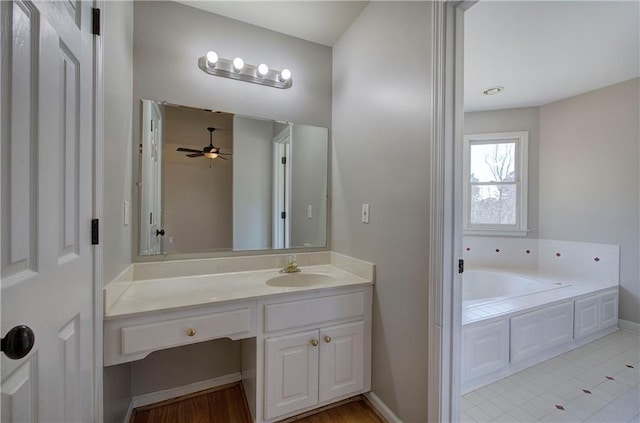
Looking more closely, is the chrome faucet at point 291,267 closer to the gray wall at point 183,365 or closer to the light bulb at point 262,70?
the gray wall at point 183,365

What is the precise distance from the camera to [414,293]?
1381mm

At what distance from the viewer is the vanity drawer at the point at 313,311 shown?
1.45 meters

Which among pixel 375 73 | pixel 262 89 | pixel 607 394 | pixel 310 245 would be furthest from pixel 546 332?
pixel 262 89

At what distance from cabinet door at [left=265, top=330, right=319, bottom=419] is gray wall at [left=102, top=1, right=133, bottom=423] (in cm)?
71

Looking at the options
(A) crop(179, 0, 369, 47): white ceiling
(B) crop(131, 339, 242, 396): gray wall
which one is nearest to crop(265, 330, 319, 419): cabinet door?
(B) crop(131, 339, 242, 396): gray wall

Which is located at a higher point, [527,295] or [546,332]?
[527,295]

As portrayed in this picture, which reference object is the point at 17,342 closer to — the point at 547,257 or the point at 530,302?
the point at 530,302

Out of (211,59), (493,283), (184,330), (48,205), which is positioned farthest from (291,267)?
(493,283)

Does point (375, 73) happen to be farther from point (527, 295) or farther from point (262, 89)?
point (527, 295)

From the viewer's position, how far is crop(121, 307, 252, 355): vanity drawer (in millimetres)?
1194

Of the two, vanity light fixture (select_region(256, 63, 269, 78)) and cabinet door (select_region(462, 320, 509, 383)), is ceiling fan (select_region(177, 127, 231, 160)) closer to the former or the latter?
vanity light fixture (select_region(256, 63, 269, 78))

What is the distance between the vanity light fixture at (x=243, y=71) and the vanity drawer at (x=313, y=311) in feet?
4.94

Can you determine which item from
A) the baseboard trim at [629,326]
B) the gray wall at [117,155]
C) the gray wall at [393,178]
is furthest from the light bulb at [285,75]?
the baseboard trim at [629,326]

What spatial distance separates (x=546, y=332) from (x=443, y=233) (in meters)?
1.87
